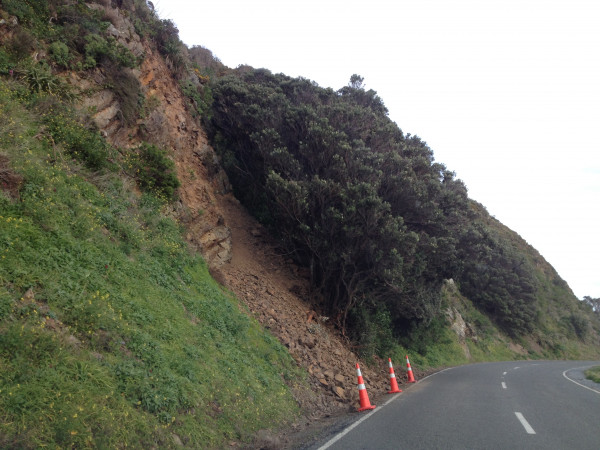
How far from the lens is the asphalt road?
692cm

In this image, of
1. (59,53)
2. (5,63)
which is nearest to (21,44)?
(5,63)

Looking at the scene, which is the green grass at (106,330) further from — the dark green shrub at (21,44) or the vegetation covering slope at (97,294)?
the dark green shrub at (21,44)

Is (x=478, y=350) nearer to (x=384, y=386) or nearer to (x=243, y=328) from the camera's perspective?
(x=384, y=386)

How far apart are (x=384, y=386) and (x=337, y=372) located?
8.40 ft

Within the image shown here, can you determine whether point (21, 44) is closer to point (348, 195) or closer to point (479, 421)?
point (348, 195)

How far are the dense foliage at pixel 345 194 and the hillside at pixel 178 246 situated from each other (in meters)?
0.09

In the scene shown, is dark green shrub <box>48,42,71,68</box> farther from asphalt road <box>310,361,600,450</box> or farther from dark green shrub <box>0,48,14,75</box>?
asphalt road <box>310,361,600,450</box>

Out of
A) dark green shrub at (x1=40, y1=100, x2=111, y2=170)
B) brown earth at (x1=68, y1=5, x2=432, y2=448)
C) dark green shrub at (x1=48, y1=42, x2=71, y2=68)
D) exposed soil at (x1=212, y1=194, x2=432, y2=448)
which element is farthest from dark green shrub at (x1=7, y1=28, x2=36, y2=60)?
exposed soil at (x1=212, y1=194, x2=432, y2=448)

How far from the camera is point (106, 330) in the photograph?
681cm

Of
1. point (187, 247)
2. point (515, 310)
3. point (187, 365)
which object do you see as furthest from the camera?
point (515, 310)

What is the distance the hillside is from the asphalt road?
4.92 feet

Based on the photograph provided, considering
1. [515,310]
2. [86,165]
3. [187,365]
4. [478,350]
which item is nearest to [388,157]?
[86,165]

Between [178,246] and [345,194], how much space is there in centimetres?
615

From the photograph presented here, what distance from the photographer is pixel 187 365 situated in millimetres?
7711
